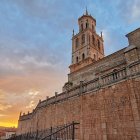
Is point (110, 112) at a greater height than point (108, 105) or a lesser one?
lesser

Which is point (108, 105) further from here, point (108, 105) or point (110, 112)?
point (110, 112)

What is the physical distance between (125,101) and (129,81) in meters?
1.38

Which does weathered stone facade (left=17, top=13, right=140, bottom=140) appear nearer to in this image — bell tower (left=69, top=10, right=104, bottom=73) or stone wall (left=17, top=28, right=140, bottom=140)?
stone wall (left=17, top=28, right=140, bottom=140)

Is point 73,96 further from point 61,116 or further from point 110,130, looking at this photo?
point 110,130

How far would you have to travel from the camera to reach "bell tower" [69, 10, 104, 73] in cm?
3512

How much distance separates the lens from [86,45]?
3656 centimetres

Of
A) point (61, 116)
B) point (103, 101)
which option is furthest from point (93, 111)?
point (61, 116)

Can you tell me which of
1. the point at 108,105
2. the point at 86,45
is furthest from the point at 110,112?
the point at 86,45

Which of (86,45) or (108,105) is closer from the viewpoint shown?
(108,105)

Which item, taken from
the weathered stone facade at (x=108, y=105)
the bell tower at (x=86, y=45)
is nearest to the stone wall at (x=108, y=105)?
the weathered stone facade at (x=108, y=105)

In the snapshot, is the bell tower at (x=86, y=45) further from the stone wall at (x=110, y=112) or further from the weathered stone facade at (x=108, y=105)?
the stone wall at (x=110, y=112)

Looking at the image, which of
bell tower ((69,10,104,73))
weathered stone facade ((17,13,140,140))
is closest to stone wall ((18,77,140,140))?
weathered stone facade ((17,13,140,140))

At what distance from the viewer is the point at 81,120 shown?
12.8 metres

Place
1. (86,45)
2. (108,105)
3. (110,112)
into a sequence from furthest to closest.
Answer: (86,45) → (108,105) → (110,112)
